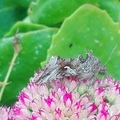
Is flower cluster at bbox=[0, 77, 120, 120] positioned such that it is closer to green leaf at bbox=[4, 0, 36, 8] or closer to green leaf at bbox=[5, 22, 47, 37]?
green leaf at bbox=[5, 22, 47, 37]

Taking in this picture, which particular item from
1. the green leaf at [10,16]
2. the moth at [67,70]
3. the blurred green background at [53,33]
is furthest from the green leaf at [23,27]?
the moth at [67,70]

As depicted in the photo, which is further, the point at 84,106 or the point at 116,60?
the point at 116,60

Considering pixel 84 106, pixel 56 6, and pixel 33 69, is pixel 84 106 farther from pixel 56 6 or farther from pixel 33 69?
pixel 56 6

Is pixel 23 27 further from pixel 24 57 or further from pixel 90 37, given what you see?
pixel 90 37

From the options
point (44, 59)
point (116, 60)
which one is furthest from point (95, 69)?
point (44, 59)

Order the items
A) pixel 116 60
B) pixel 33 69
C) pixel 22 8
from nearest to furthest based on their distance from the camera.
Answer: pixel 116 60 → pixel 33 69 → pixel 22 8

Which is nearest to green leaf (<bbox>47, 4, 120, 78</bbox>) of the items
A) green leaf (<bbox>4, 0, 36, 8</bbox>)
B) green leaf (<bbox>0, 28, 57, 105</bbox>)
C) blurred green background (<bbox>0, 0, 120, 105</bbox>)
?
blurred green background (<bbox>0, 0, 120, 105</bbox>)

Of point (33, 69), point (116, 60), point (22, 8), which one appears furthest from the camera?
point (22, 8)

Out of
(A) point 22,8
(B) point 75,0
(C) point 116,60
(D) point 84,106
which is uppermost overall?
(A) point 22,8
